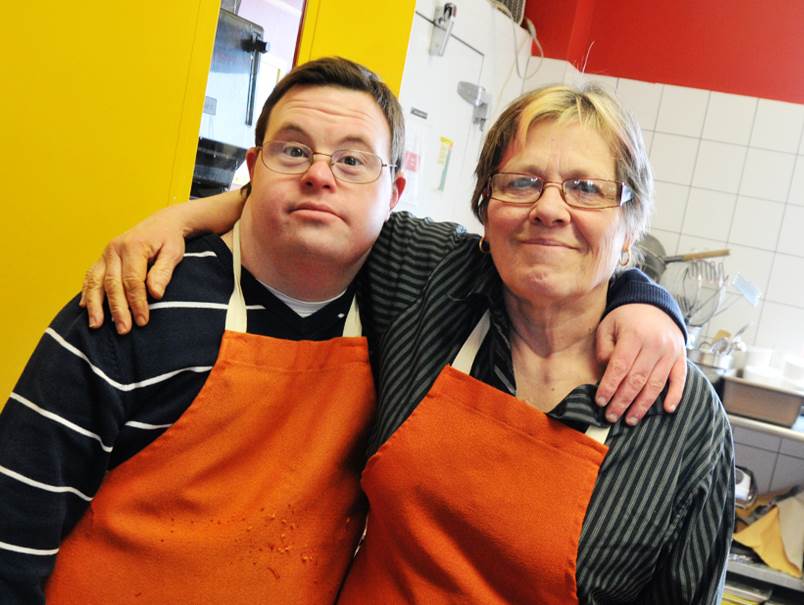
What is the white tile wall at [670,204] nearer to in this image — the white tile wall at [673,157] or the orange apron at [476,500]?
the white tile wall at [673,157]

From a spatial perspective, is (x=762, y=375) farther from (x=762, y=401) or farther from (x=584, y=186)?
(x=584, y=186)

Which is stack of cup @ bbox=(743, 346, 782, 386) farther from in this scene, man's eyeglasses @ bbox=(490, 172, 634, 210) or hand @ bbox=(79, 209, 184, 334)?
hand @ bbox=(79, 209, 184, 334)

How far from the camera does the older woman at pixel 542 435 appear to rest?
98cm

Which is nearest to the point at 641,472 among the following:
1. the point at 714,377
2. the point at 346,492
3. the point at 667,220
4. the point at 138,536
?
the point at 346,492

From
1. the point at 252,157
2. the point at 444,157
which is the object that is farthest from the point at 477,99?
the point at 252,157

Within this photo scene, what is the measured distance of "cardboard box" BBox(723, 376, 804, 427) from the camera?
99.6 inches

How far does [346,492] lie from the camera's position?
3.73 feet

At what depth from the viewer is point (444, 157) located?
9.99 ft

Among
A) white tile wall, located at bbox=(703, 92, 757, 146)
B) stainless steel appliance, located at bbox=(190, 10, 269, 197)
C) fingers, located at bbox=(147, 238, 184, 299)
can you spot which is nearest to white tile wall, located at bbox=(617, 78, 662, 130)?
white tile wall, located at bbox=(703, 92, 757, 146)

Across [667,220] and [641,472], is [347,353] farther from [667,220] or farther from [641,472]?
[667,220]

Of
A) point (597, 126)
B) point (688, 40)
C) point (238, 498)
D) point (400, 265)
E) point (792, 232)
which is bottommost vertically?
point (238, 498)

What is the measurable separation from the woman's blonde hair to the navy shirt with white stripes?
0.49 feet

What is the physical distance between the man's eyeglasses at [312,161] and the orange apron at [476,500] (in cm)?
33

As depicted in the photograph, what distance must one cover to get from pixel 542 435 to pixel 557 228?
297mm
